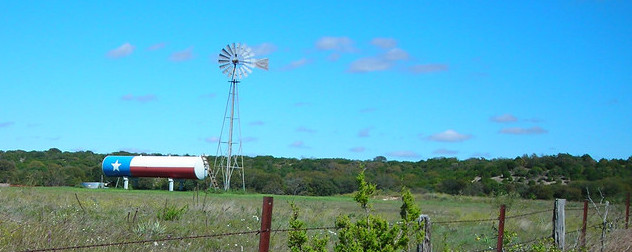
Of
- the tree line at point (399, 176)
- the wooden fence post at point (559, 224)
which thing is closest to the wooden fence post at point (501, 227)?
the wooden fence post at point (559, 224)

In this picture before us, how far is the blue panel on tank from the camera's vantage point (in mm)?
64562

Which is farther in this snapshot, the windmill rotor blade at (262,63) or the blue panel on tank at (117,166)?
the blue panel on tank at (117,166)

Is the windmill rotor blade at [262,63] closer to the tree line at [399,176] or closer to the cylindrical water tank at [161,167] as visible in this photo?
the cylindrical water tank at [161,167]

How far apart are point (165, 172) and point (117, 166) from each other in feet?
15.3

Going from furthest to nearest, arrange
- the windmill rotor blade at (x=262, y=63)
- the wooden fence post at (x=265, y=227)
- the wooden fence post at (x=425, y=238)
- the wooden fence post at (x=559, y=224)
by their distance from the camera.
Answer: the windmill rotor blade at (x=262, y=63) → the wooden fence post at (x=559, y=224) → the wooden fence post at (x=425, y=238) → the wooden fence post at (x=265, y=227)

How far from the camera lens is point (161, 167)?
62812 mm

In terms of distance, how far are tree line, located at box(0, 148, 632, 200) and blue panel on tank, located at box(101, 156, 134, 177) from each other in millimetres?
2891

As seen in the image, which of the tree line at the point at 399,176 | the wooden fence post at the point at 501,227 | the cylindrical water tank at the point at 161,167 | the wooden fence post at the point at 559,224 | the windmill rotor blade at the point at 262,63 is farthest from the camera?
the windmill rotor blade at the point at 262,63

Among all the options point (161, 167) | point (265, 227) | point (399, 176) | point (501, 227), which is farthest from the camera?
point (161, 167)

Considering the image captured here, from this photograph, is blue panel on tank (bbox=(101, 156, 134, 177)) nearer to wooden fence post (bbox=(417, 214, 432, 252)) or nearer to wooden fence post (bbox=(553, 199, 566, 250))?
wooden fence post (bbox=(553, 199, 566, 250))

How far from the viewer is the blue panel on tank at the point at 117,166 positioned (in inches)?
2542

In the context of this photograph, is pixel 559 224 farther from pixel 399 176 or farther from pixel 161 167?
pixel 161 167

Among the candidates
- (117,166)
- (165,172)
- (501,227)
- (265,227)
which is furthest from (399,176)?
(265,227)

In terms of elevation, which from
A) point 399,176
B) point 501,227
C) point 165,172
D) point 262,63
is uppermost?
point 262,63
